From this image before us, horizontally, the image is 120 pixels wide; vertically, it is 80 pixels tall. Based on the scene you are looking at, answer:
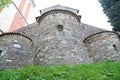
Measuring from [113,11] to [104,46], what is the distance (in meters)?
4.16

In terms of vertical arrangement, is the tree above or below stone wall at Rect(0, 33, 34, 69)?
above

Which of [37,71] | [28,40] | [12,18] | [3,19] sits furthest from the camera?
[12,18]

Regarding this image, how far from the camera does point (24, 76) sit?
7352 mm

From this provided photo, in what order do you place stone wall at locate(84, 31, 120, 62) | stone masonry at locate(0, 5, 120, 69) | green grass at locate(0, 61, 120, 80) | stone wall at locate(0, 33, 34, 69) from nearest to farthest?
green grass at locate(0, 61, 120, 80)
stone wall at locate(0, 33, 34, 69)
stone masonry at locate(0, 5, 120, 69)
stone wall at locate(84, 31, 120, 62)

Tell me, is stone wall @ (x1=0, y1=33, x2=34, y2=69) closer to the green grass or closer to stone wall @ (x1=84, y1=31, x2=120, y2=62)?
the green grass

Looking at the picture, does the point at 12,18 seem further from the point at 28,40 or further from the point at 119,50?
the point at 119,50

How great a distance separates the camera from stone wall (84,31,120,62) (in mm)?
11020

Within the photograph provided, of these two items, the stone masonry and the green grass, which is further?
the stone masonry

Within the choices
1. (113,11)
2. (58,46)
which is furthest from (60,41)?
(113,11)

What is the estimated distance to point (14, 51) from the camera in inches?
439

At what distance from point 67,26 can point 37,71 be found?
5.58 m

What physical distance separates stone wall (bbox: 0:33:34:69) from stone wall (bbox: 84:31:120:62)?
3.56 metres

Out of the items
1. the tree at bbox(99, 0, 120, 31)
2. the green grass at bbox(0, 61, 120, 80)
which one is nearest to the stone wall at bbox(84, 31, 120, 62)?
the tree at bbox(99, 0, 120, 31)

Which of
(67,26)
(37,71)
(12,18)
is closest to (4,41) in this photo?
(67,26)
